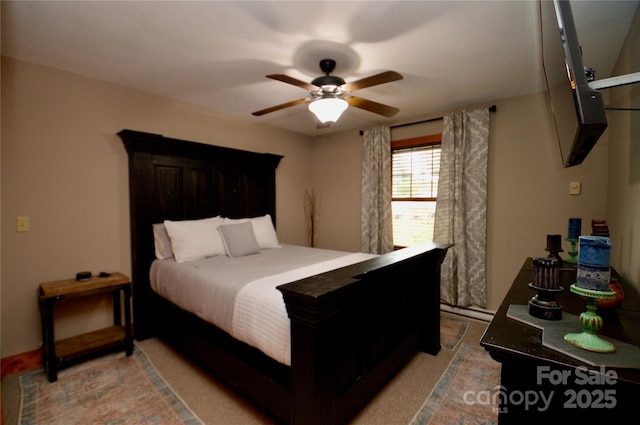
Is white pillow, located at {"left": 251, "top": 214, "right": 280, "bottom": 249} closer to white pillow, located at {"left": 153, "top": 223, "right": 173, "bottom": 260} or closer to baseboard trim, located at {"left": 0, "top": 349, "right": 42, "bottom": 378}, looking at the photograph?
white pillow, located at {"left": 153, "top": 223, "right": 173, "bottom": 260}

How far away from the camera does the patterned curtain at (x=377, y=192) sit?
12.5 feet

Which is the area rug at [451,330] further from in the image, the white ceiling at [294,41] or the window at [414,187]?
the white ceiling at [294,41]

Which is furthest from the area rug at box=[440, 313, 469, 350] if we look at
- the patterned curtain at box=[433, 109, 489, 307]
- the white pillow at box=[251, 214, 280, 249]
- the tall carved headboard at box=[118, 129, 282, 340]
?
the tall carved headboard at box=[118, 129, 282, 340]

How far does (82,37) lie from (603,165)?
4267mm

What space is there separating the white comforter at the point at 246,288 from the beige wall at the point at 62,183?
612 mm

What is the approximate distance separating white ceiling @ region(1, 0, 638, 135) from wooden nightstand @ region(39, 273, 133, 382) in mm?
1765

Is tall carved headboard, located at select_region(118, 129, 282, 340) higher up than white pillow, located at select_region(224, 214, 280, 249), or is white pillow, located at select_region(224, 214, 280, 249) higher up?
tall carved headboard, located at select_region(118, 129, 282, 340)

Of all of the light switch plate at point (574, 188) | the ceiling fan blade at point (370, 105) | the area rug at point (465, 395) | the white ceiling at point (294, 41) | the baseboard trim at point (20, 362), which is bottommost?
the area rug at point (465, 395)

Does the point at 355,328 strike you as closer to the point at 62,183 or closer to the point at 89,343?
the point at 89,343

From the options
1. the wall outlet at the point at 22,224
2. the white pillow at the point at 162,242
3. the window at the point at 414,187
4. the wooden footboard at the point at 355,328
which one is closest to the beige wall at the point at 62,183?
the wall outlet at the point at 22,224

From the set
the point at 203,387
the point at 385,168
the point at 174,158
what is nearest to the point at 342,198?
the point at 385,168

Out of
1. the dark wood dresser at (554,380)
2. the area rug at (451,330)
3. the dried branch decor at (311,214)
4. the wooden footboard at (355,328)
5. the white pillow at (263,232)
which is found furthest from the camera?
the dried branch decor at (311,214)

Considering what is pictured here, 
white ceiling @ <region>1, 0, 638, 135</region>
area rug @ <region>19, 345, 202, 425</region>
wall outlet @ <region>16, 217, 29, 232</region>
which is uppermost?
white ceiling @ <region>1, 0, 638, 135</region>

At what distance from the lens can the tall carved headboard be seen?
8.96ft
